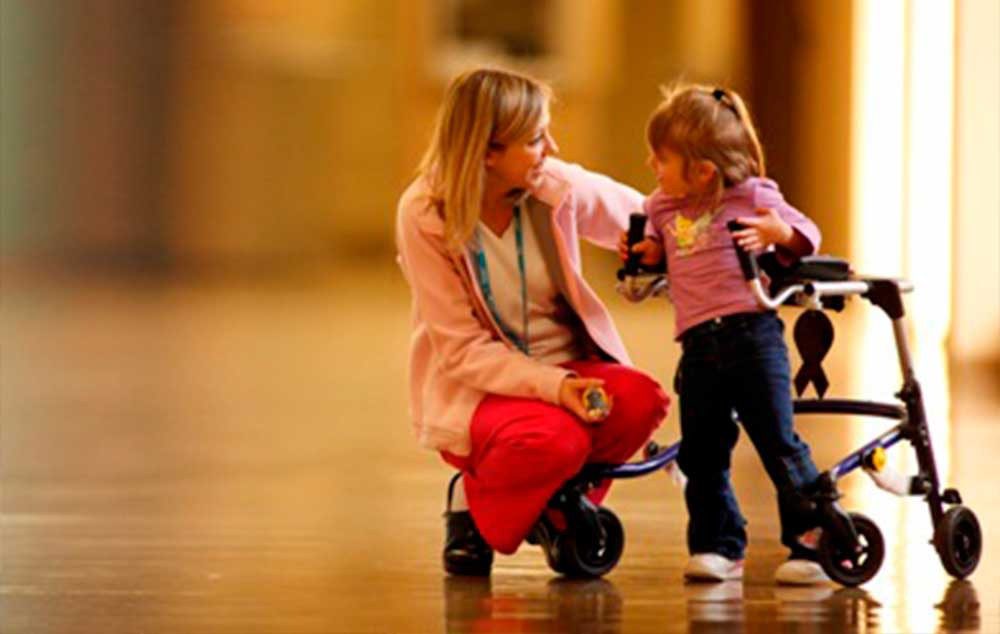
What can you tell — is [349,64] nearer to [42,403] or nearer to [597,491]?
[42,403]

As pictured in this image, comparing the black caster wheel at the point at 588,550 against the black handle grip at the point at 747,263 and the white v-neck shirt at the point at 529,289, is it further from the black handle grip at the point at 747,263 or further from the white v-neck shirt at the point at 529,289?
the black handle grip at the point at 747,263

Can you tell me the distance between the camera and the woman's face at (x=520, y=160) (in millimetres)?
5680

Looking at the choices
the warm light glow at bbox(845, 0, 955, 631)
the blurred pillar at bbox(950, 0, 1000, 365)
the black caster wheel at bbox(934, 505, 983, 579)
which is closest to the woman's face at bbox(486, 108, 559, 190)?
the warm light glow at bbox(845, 0, 955, 631)

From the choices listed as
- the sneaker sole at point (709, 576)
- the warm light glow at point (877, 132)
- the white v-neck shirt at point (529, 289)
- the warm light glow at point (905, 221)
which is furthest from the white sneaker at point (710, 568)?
the warm light glow at point (877, 132)

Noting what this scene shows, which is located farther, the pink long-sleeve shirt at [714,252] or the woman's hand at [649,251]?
the woman's hand at [649,251]

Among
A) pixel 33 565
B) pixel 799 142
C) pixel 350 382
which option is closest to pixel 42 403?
pixel 350 382

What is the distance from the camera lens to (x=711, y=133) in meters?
5.44

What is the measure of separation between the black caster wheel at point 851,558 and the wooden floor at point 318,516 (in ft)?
0.13

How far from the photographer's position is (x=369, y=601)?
5.31 meters

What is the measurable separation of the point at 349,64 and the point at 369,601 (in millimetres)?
20463

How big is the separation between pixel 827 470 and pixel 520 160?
0.81m

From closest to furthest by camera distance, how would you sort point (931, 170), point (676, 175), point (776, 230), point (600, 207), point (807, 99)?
point (776, 230), point (676, 175), point (600, 207), point (931, 170), point (807, 99)

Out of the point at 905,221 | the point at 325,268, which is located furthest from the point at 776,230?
the point at 325,268

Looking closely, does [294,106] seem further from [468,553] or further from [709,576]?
[709,576]
